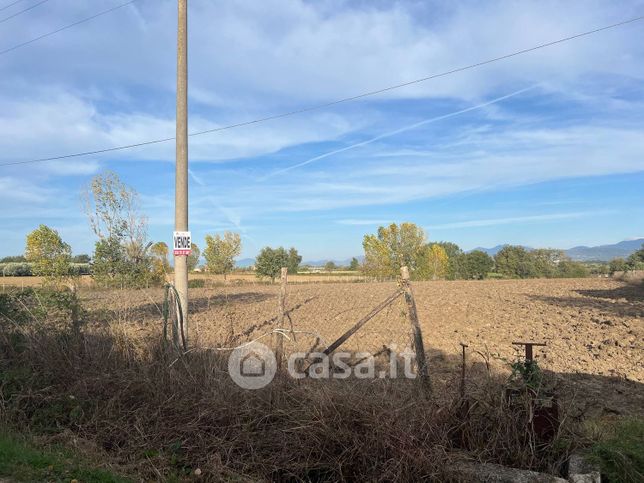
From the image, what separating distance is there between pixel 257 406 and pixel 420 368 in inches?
74.9

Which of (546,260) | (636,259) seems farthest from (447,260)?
(636,259)

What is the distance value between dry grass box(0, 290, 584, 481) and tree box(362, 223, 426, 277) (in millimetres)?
64314

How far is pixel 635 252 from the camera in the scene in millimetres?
71938

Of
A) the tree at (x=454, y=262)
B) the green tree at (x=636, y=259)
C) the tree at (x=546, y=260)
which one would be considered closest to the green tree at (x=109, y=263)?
the green tree at (x=636, y=259)

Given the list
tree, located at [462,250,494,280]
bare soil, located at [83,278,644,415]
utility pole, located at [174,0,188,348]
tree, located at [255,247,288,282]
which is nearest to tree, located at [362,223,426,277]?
tree, located at [255,247,288,282]

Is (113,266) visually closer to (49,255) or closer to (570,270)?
(49,255)

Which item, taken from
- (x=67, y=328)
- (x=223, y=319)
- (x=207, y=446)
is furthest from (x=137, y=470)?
(x=223, y=319)

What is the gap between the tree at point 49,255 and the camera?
45.8 ft

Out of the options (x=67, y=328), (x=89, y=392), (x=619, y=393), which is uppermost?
(x=67, y=328)

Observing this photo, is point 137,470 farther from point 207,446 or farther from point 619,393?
point 619,393

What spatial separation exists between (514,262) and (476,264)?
734cm

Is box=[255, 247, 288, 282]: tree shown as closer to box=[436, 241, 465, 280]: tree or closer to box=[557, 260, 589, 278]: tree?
box=[436, 241, 465, 280]: tree

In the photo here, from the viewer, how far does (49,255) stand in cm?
1489

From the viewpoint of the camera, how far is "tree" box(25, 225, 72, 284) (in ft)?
45.8
